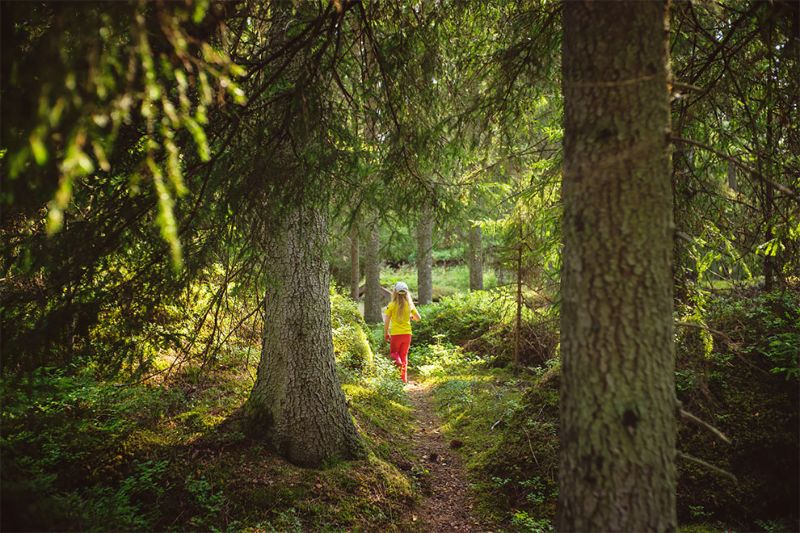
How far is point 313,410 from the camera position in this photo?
5156 mm

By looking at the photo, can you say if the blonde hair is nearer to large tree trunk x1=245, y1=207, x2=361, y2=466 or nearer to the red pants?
the red pants

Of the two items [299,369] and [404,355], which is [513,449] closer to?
[299,369]

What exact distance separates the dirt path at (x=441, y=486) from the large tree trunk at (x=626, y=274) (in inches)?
104

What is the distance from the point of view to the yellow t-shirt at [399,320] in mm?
10383

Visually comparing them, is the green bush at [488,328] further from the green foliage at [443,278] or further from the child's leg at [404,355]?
the green foliage at [443,278]

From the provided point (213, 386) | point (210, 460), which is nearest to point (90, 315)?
point (210, 460)

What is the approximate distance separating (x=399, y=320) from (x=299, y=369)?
5350 mm

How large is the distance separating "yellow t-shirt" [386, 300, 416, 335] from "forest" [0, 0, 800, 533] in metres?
3.32

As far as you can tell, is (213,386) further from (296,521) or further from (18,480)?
(18,480)

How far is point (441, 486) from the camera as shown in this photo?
562 cm

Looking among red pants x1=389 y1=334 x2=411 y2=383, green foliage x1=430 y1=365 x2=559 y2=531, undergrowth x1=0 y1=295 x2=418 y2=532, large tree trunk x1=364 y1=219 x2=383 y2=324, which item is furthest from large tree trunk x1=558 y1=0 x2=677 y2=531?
large tree trunk x1=364 y1=219 x2=383 y2=324

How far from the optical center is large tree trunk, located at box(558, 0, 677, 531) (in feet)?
8.14

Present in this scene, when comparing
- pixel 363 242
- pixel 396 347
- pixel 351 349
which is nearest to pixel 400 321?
pixel 396 347

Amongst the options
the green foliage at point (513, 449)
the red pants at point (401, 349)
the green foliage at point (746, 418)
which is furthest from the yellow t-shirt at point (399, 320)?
the green foliage at point (746, 418)
